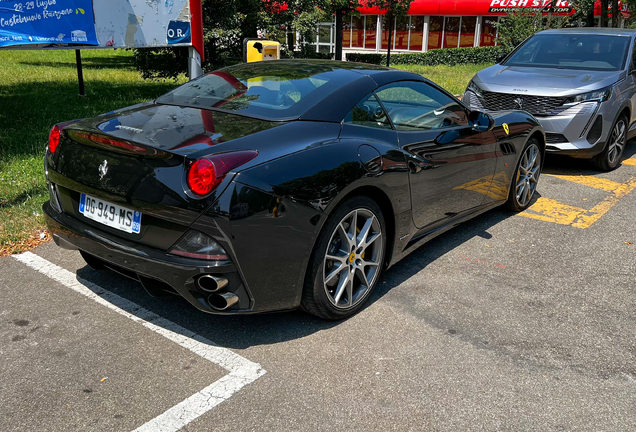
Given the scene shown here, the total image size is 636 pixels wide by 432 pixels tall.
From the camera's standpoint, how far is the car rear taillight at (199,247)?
2871 mm

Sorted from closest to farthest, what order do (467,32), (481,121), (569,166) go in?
(481,121) < (569,166) < (467,32)

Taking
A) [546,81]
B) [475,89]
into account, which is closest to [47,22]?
[475,89]

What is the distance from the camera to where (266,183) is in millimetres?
2926

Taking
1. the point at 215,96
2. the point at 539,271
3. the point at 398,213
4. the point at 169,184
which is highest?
the point at 215,96

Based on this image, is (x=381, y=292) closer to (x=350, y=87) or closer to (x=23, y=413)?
(x=350, y=87)

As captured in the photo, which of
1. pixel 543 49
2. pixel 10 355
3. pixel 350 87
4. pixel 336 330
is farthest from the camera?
pixel 543 49

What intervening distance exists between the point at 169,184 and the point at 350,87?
4.82 ft

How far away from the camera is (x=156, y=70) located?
535 inches

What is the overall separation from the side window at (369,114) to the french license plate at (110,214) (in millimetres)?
1409

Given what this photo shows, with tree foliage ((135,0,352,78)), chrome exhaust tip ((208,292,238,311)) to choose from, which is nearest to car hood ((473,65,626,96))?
chrome exhaust tip ((208,292,238,311))

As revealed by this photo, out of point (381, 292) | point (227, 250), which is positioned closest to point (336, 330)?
point (381, 292)

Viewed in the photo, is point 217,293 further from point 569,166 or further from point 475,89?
point 569,166

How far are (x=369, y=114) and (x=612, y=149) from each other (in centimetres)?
519

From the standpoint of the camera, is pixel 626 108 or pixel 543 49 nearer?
pixel 626 108
